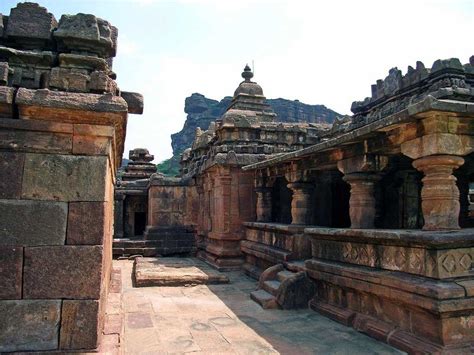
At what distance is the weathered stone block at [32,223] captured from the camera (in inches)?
127

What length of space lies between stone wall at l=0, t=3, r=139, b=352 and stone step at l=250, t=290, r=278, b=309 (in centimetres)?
318

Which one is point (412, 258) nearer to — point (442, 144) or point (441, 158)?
point (441, 158)

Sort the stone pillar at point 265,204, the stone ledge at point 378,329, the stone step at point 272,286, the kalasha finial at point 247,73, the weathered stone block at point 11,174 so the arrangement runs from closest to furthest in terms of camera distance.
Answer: the weathered stone block at point 11,174 → the stone ledge at point 378,329 → the stone step at point 272,286 → the stone pillar at point 265,204 → the kalasha finial at point 247,73

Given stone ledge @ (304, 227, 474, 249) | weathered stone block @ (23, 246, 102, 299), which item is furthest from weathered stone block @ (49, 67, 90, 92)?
stone ledge @ (304, 227, 474, 249)

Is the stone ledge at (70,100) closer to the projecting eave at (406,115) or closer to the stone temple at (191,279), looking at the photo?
the stone temple at (191,279)

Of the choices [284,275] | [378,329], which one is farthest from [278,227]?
[378,329]

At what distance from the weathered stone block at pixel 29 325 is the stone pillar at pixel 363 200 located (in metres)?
3.74

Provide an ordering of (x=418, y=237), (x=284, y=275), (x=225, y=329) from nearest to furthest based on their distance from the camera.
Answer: (x=418, y=237) → (x=225, y=329) → (x=284, y=275)

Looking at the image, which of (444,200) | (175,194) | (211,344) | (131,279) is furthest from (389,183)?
(175,194)

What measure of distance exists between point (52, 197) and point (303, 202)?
199 inches

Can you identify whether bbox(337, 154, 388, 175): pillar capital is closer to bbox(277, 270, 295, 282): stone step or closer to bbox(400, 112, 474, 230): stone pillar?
bbox(400, 112, 474, 230): stone pillar

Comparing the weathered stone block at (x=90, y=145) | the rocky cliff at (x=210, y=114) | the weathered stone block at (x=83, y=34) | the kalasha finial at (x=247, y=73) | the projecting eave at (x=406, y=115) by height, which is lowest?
the weathered stone block at (x=90, y=145)

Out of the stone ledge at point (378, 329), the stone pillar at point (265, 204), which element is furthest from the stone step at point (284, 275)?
the stone pillar at point (265, 204)

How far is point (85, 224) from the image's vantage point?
3.34 meters
